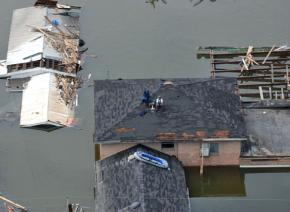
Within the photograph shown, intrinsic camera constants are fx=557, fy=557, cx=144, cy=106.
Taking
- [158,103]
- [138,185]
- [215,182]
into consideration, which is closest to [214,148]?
[215,182]

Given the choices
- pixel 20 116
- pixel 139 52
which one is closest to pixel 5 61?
pixel 20 116

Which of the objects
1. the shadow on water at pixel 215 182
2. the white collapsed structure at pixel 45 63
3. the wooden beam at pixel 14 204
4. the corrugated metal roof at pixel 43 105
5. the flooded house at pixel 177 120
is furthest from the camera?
the white collapsed structure at pixel 45 63

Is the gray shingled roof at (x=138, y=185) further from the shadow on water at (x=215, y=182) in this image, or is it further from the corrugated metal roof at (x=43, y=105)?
the corrugated metal roof at (x=43, y=105)

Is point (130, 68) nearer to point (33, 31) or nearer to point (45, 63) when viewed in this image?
point (45, 63)

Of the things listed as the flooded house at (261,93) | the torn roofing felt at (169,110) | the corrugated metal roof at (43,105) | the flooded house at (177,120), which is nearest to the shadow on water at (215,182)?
the flooded house at (177,120)

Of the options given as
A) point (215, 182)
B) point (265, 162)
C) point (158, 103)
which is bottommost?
point (215, 182)

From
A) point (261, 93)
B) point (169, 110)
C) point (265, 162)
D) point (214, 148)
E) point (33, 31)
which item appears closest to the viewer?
point (169, 110)

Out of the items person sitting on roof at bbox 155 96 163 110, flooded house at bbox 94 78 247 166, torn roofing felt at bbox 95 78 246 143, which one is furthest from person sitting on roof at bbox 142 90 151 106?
person sitting on roof at bbox 155 96 163 110

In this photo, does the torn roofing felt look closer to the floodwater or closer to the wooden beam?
the floodwater
